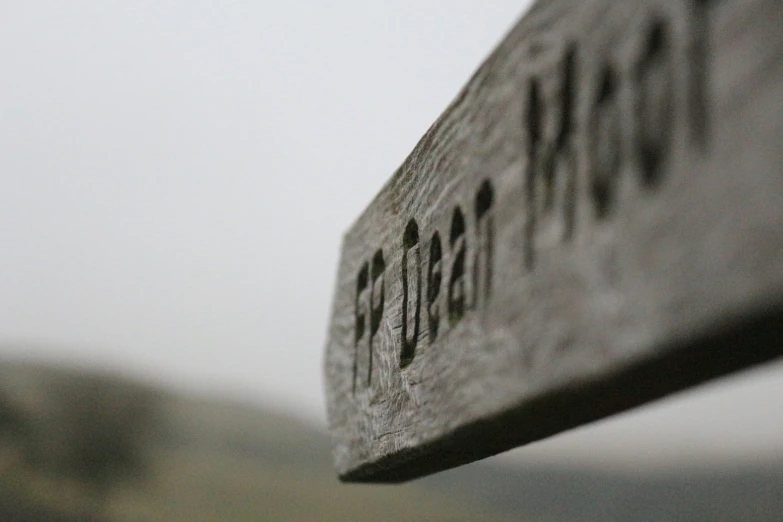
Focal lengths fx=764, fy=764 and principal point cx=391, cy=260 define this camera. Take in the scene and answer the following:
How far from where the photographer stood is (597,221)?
0.68 ft

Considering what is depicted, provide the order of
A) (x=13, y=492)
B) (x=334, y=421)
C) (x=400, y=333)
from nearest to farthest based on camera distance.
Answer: (x=400, y=333) < (x=334, y=421) < (x=13, y=492)

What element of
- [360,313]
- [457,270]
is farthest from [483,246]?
[360,313]

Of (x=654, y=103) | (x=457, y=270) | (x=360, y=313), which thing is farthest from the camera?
(x=360, y=313)

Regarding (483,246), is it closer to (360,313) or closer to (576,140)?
(576,140)

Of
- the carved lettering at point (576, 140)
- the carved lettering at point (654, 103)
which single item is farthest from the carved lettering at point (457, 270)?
the carved lettering at point (654, 103)

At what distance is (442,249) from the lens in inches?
13.0

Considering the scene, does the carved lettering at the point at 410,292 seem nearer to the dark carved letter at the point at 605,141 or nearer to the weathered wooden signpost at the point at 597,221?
the weathered wooden signpost at the point at 597,221

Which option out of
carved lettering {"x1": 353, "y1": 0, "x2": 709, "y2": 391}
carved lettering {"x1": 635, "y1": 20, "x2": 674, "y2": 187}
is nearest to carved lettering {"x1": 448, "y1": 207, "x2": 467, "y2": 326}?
carved lettering {"x1": 353, "y1": 0, "x2": 709, "y2": 391}

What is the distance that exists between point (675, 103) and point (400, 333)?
0.22 metres

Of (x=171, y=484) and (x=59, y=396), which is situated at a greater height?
(x=59, y=396)

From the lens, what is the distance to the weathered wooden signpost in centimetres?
16

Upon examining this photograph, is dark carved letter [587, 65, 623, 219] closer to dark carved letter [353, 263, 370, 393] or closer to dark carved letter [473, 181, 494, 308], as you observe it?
dark carved letter [473, 181, 494, 308]

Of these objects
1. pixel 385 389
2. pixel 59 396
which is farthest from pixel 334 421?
pixel 59 396

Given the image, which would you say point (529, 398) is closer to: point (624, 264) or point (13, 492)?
point (624, 264)
